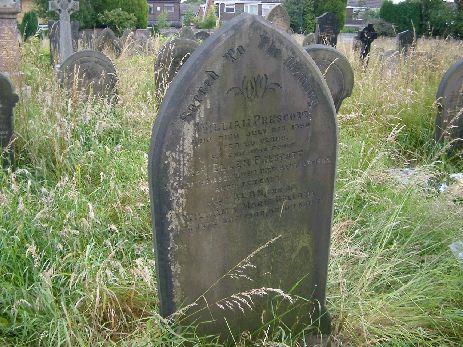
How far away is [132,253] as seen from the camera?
10.3ft

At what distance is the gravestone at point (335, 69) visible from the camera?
588 centimetres

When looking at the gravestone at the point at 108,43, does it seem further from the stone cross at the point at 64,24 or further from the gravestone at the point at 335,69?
the gravestone at the point at 335,69

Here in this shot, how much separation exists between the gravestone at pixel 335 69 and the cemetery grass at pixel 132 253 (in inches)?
42.9

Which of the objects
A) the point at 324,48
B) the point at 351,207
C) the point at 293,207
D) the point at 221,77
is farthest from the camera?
the point at 324,48

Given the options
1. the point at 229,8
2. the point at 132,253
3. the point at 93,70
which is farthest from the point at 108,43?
the point at 229,8

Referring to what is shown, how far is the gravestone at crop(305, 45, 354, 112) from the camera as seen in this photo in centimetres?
588

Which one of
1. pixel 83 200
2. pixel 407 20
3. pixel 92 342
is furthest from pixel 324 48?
pixel 407 20

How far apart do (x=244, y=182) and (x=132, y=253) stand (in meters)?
1.17

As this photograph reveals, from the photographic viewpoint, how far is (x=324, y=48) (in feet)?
19.4

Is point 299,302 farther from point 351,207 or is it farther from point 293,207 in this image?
point 351,207

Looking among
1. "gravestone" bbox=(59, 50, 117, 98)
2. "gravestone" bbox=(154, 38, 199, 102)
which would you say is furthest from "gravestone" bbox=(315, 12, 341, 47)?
"gravestone" bbox=(59, 50, 117, 98)

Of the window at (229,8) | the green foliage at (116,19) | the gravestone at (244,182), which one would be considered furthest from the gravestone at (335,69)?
the window at (229,8)

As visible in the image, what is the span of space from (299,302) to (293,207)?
501 mm

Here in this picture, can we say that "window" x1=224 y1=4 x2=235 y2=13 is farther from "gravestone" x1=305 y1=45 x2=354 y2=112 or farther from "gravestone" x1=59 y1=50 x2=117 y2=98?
"gravestone" x1=305 y1=45 x2=354 y2=112
